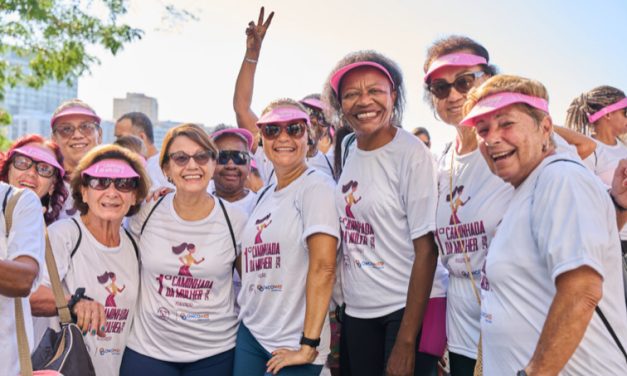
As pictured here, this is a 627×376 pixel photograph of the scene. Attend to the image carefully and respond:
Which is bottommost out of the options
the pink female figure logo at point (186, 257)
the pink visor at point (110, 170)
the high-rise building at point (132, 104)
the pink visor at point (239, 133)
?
the pink female figure logo at point (186, 257)

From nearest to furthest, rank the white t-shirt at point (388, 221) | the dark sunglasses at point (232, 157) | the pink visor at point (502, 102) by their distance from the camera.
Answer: the pink visor at point (502, 102), the white t-shirt at point (388, 221), the dark sunglasses at point (232, 157)

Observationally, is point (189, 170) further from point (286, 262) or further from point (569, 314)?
point (569, 314)

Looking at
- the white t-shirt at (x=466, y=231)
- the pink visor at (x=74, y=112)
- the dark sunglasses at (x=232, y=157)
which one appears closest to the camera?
the white t-shirt at (x=466, y=231)

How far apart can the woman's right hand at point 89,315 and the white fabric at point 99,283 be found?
23 cm

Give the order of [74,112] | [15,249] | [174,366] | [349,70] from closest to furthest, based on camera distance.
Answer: [15,249], [349,70], [174,366], [74,112]

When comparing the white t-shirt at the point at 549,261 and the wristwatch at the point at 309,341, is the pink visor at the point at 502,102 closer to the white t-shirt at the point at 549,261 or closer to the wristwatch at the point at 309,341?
the white t-shirt at the point at 549,261

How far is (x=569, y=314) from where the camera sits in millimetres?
2006

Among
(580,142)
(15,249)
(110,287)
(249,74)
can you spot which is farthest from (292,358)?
(249,74)

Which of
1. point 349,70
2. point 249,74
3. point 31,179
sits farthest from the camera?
point 249,74

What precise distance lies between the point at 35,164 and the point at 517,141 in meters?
3.31

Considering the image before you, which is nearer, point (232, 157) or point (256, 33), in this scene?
point (232, 157)

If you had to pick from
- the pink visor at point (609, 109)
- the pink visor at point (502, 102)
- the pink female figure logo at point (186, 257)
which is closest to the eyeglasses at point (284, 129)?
the pink female figure logo at point (186, 257)

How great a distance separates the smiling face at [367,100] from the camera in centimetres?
349

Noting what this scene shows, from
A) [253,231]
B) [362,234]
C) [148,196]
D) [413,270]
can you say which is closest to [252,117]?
[148,196]
